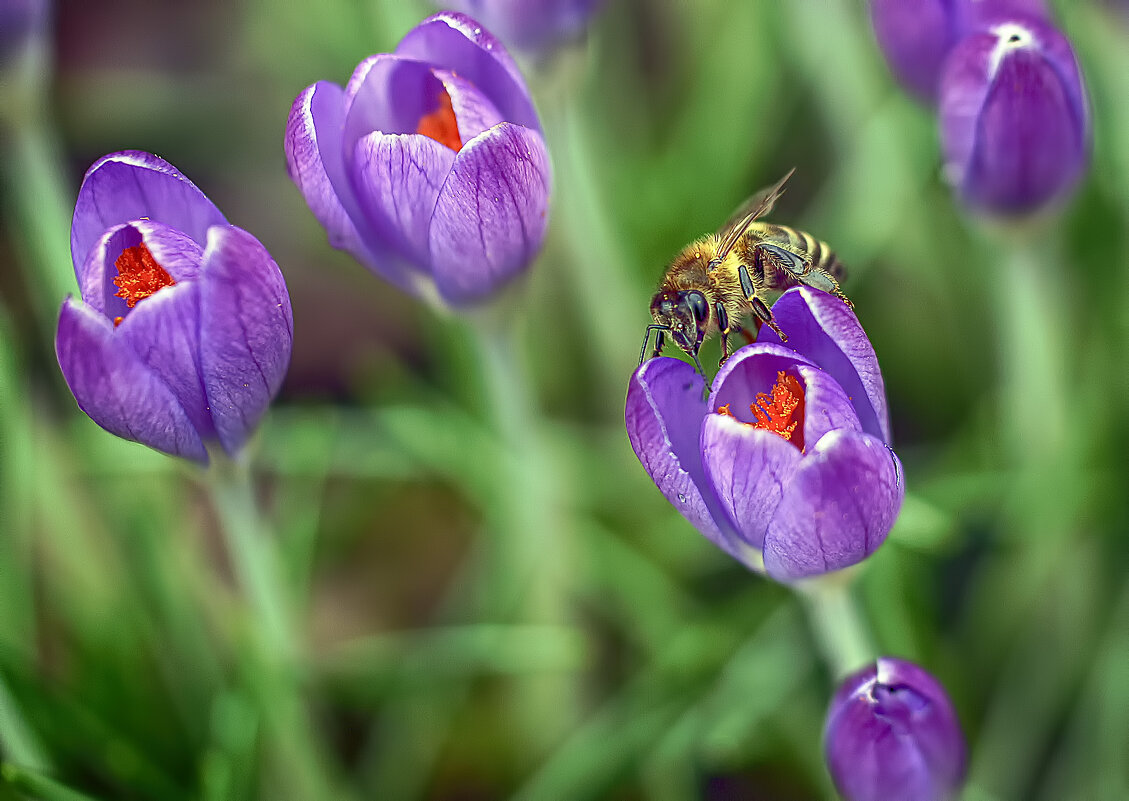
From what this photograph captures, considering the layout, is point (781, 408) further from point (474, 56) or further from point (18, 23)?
point (18, 23)

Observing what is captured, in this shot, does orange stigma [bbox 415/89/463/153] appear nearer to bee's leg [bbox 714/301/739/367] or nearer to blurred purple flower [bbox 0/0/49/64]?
bee's leg [bbox 714/301/739/367]

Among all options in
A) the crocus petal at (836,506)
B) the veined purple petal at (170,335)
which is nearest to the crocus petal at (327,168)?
the veined purple petal at (170,335)

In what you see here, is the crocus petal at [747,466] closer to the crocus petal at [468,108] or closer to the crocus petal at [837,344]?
the crocus petal at [837,344]

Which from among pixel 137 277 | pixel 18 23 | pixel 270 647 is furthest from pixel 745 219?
pixel 18 23

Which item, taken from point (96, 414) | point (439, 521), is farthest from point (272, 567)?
point (439, 521)

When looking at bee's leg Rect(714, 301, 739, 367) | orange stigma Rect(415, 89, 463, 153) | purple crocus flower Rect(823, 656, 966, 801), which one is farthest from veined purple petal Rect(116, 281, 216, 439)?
purple crocus flower Rect(823, 656, 966, 801)

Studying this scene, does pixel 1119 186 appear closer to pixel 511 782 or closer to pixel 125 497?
pixel 511 782
